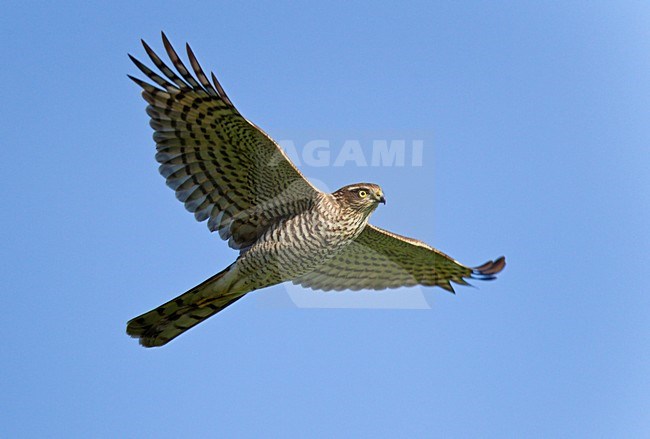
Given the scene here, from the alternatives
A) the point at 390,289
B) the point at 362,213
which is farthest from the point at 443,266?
the point at 362,213

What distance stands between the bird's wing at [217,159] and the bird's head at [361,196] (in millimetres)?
377

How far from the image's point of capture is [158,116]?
10.4 metres

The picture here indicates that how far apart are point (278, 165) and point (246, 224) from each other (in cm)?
120

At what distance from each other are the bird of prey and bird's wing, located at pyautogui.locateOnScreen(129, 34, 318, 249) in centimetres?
1

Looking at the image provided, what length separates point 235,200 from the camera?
438 inches

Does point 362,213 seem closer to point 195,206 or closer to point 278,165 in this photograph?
point 278,165

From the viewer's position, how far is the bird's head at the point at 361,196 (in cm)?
1070

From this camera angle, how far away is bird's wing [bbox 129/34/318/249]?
400 inches

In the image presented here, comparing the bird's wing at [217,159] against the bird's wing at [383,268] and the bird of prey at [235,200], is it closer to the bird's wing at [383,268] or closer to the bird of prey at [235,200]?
the bird of prey at [235,200]

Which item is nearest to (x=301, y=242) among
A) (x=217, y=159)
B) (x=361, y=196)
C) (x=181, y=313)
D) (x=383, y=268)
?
(x=361, y=196)

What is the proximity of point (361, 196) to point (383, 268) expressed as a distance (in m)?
2.04

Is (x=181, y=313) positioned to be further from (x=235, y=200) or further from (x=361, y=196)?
(x=361, y=196)

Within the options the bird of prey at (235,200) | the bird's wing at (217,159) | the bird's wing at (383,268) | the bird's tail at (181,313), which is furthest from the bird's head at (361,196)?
the bird's tail at (181,313)

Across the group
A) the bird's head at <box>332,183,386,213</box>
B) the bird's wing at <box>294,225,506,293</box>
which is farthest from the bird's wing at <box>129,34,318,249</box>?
the bird's wing at <box>294,225,506,293</box>
